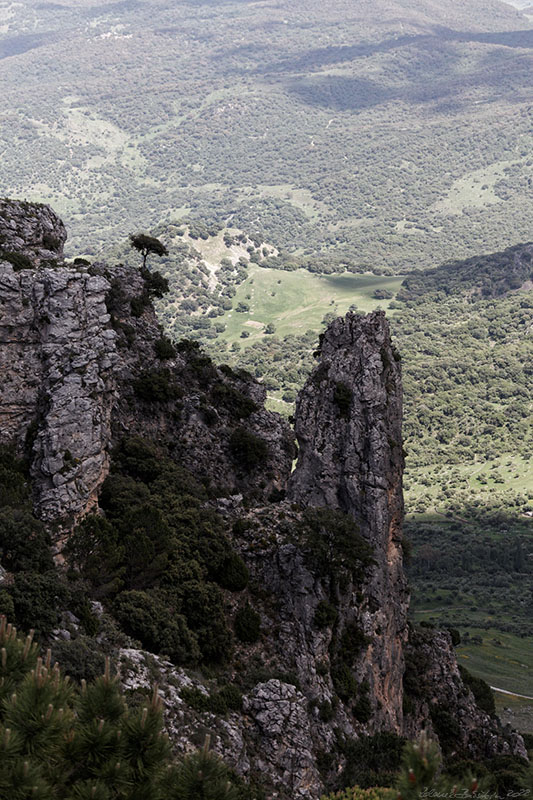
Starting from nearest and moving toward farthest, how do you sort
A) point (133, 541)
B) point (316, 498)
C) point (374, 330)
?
point (133, 541), point (316, 498), point (374, 330)

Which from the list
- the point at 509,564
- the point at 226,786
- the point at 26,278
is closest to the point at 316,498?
the point at 26,278

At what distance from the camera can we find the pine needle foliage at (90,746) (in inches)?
699

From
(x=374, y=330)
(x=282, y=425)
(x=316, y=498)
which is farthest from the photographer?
(x=282, y=425)

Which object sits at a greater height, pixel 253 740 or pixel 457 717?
pixel 253 740

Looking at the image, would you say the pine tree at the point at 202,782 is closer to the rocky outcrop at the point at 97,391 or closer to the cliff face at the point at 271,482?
the cliff face at the point at 271,482

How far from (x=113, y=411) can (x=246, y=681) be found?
2404 cm

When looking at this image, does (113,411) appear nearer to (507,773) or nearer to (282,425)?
(282,425)

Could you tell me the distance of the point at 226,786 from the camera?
18531 millimetres

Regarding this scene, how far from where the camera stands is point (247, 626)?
159 feet

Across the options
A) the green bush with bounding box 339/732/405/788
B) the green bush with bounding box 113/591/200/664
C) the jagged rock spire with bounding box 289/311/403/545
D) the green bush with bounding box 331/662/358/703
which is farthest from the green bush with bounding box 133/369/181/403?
the green bush with bounding box 339/732/405/788

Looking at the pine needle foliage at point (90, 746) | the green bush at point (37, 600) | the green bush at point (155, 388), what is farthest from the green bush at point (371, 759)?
the green bush at point (155, 388)

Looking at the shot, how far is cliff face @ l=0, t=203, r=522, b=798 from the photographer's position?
4400 cm

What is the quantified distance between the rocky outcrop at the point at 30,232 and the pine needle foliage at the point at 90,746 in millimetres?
44836

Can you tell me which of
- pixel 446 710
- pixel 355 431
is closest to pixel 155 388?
pixel 355 431
